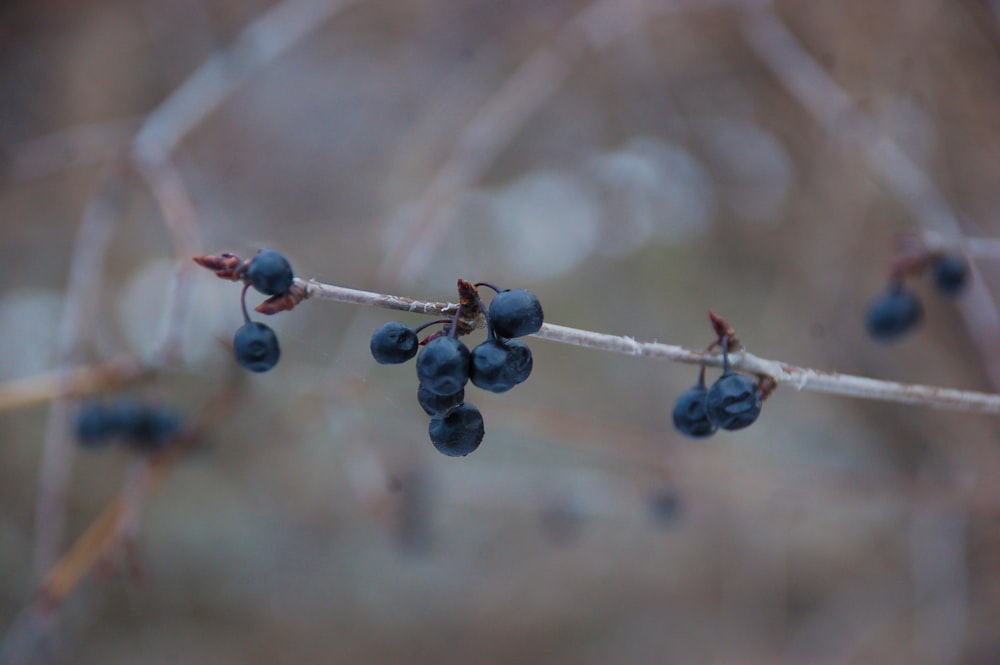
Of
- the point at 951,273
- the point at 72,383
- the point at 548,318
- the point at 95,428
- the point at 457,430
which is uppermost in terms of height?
the point at 548,318

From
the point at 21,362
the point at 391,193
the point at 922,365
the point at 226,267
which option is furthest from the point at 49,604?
the point at 922,365

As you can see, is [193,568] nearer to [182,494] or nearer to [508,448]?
[182,494]

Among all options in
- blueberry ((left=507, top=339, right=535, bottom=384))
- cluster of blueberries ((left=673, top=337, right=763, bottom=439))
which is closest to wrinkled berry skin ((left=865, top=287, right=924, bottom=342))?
cluster of blueberries ((left=673, top=337, right=763, bottom=439))

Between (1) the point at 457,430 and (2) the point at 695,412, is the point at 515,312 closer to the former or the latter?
(1) the point at 457,430

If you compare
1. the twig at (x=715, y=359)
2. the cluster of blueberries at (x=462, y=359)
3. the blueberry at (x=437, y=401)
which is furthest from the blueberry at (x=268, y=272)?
the blueberry at (x=437, y=401)

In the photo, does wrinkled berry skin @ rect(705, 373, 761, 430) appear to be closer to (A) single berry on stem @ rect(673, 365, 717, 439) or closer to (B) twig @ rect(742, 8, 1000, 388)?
(A) single berry on stem @ rect(673, 365, 717, 439)

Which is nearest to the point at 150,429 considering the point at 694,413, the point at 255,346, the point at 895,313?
the point at 255,346
